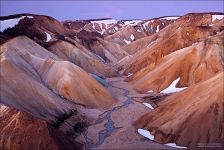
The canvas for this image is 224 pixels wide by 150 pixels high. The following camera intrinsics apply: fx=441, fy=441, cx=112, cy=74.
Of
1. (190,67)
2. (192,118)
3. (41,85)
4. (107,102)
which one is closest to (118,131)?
(192,118)

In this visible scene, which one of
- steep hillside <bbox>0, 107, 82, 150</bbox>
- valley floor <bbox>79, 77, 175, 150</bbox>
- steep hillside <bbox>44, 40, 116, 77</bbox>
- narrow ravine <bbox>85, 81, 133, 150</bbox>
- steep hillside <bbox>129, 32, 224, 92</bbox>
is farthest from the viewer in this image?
steep hillside <bbox>44, 40, 116, 77</bbox>

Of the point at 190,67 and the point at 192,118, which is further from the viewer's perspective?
the point at 190,67

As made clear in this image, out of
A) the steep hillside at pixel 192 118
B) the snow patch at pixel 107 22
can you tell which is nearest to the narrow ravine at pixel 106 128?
the steep hillside at pixel 192 118

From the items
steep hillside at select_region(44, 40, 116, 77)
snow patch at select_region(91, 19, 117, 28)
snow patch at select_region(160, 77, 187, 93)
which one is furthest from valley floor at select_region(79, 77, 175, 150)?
snow patch at select_region(91, 19, 117, 28)

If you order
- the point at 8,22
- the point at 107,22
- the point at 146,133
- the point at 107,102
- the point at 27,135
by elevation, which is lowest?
the point at 107,22

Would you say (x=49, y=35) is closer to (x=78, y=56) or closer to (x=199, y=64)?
(x=78, y=56)

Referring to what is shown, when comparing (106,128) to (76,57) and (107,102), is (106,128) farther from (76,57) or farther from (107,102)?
(76,57)

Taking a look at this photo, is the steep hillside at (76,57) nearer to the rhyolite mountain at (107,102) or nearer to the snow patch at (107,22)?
the rhyolite mountain at (107,102)

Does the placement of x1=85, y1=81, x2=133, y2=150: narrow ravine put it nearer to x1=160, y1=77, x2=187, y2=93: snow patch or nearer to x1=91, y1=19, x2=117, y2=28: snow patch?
x1=160, y1=77, x2=187, y2=93: snow patch

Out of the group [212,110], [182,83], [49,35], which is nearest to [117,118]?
[212,110]

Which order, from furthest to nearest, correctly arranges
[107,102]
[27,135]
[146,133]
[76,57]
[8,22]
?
1. [8,22]
2. [76,57]
3. [107,102]
4. [146,133]
5. [27,135]

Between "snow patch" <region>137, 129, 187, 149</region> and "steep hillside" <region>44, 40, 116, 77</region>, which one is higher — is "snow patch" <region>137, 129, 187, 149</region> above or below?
above

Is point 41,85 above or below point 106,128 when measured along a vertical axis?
above
